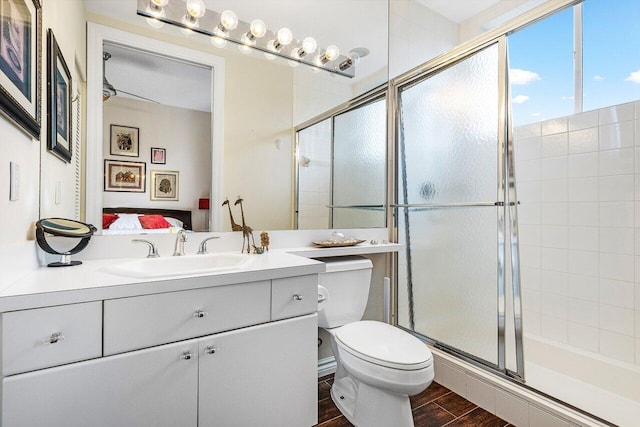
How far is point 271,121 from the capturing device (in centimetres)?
180

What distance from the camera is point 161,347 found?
1.00 m

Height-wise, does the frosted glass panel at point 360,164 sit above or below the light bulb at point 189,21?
below

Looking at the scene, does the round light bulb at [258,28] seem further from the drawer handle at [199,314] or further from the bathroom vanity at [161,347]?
the drawer handle at [199,314]

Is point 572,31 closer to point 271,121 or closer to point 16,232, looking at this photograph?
point 271,121

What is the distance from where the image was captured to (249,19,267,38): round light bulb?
5.74ft

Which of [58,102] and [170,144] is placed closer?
[58,102]

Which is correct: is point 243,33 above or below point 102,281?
above

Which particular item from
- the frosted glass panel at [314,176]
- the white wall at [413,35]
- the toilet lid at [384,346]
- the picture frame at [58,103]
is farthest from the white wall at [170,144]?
the white wall at [413,35]

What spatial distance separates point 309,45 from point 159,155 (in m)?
1.11

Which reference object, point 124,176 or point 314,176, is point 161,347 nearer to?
point 124,176

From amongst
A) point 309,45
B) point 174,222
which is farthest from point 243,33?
point 174,222

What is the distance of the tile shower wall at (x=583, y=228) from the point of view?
6.08 ft

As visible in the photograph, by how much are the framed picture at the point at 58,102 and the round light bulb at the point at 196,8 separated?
0.64 meters

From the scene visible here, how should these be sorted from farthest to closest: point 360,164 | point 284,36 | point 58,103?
point 360,164, point 284,36, point 58,103
